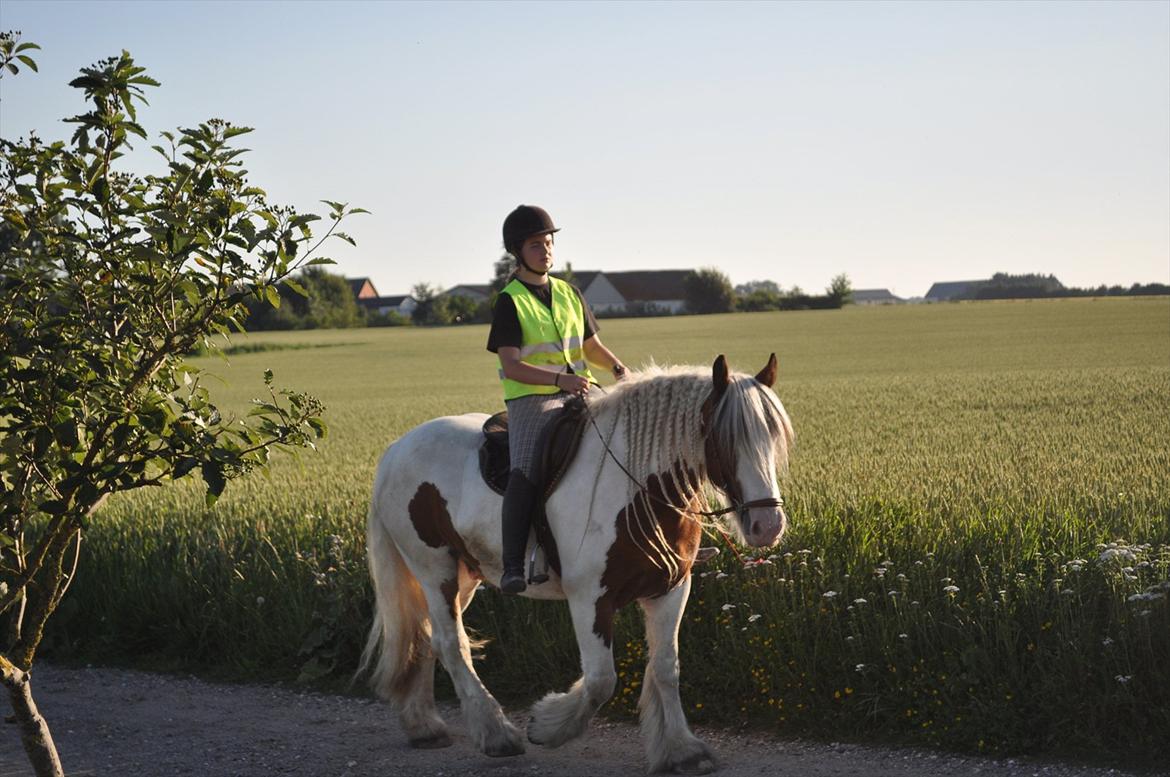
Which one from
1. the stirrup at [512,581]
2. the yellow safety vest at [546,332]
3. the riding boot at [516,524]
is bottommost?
the stirrup at [512,581]

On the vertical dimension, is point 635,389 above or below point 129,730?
above

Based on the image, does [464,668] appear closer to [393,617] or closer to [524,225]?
[393,617]

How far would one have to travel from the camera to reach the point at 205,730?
7.98 m

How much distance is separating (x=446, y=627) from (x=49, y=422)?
2.75 m

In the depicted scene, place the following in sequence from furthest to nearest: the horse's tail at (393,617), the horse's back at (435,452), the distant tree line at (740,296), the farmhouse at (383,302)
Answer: the farmhouse at (383,302), the distant tree line at (740,296), the horse's tail at (393,617), the horse's back at (435,452)

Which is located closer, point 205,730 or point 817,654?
point 817,654

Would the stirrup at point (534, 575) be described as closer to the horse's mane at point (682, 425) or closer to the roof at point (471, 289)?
the horse's mane at point (682, 425)

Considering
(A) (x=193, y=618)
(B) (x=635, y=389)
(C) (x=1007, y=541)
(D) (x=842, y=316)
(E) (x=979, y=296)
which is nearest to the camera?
(B) (x=635, y=389)

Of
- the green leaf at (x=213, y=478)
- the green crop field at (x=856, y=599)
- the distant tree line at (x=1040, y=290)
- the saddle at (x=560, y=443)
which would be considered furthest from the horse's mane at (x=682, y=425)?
the distant tree line at (x=1040, y=290)

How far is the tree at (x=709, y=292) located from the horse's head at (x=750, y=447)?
3476 inches

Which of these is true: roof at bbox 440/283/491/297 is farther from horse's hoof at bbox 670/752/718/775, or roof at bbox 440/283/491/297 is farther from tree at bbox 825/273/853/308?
horse's hoof at bbox 670/752/718/775

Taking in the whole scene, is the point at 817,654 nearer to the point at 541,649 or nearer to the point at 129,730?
the point at 541,649

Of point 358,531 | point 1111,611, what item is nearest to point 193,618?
point 358,531

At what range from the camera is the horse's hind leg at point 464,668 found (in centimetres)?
696
